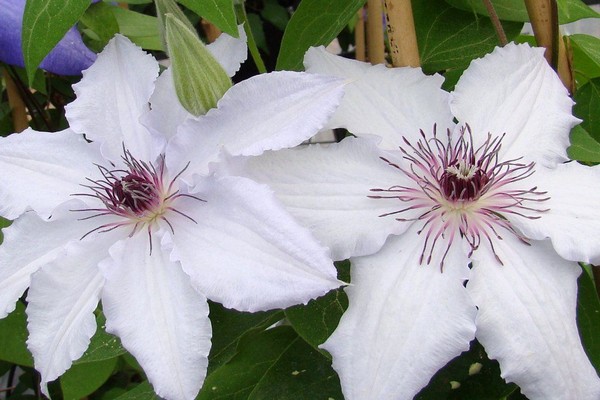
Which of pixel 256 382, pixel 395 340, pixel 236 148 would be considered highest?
pixel 236 148

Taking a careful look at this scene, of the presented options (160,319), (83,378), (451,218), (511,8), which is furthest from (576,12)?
(83,378)

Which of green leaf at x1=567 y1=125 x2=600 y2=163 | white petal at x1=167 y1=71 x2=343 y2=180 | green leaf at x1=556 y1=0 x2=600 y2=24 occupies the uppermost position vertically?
white petal at x1=167 y1=71 x2=343 y2=180

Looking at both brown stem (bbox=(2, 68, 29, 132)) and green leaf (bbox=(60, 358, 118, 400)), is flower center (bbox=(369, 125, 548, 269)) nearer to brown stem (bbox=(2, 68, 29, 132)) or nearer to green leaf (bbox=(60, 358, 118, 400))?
green leaf (bbox=(60, 358, 118, 400))

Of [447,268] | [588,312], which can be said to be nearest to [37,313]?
[447,268]

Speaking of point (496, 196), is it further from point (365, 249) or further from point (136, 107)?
point (136, 107)

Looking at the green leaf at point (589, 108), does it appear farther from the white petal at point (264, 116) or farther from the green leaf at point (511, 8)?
the white petal at point (264, 116)

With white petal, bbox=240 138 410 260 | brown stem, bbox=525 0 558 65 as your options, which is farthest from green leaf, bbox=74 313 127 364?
brown stem, bbox=525 0 558 65

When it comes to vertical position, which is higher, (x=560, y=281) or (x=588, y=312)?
(x=560, y=281)
